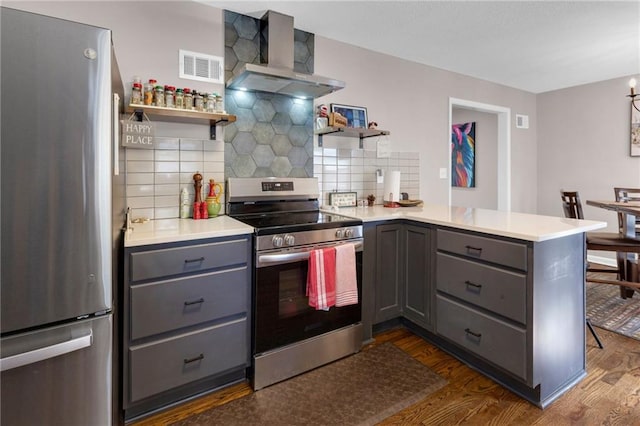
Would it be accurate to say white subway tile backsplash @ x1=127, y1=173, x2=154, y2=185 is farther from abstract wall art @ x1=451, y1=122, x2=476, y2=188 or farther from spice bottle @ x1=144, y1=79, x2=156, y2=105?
abstract wall art @ x1=451, y1=122, x2=476, y2=188

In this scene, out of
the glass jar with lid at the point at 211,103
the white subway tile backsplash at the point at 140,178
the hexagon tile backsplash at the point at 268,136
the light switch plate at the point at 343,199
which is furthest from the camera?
the light switch plate at the point at 343,199

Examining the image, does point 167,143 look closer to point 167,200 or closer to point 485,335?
point 167,200

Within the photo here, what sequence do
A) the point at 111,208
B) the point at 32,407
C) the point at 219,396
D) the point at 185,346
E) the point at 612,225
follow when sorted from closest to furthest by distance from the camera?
the point at 32,407, the point at 111,208, the point at 185,346, the point at 219,396, the point at 612,225

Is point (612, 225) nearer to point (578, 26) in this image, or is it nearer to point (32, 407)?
point (578, 26)

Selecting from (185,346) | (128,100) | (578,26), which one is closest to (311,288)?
(185,346)

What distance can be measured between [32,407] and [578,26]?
3.87 m

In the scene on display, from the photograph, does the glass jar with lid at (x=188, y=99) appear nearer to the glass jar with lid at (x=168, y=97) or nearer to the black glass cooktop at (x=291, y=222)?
the glass jar with lid at (x=168, y=97)

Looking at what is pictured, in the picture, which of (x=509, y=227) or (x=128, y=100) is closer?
(x=509, y=227)

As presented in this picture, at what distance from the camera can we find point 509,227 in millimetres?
1797

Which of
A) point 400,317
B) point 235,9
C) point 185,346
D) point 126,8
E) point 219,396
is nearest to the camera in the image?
point 185,346

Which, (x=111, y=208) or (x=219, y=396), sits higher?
(x=111, y=208)

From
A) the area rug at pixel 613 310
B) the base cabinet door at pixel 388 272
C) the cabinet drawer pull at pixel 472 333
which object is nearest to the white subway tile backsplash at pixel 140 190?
the base cabinet door at pixel 388 272

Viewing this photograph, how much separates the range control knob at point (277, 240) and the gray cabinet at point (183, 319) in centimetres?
13

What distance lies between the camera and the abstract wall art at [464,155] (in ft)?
17.2
